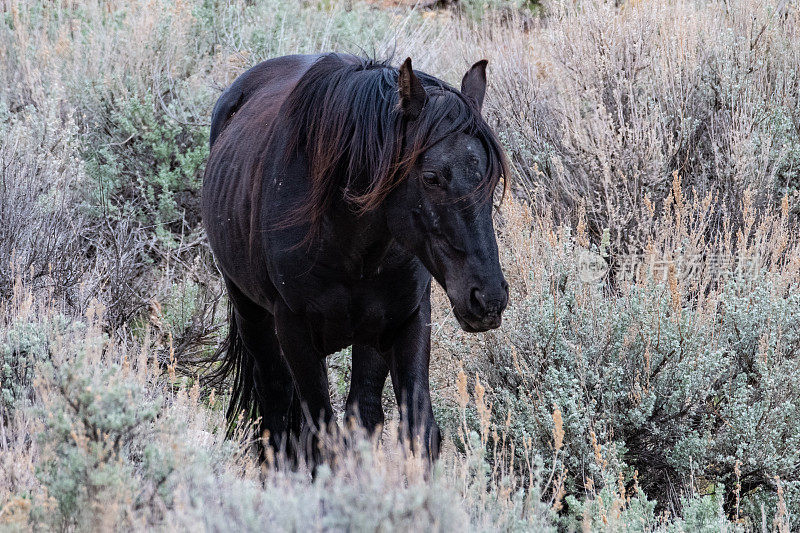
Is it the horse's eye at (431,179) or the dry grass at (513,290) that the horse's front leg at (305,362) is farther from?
the horse's eye at (431,179)

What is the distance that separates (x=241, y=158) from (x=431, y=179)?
57.5 inches

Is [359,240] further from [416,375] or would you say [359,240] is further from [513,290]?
[513,290]

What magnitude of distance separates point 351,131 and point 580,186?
118 inches

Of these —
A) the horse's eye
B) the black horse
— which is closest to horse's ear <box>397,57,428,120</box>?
the black horse

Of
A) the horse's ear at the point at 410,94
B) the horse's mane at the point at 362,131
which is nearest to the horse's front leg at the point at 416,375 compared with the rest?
the horse's mane at the point at 362,131

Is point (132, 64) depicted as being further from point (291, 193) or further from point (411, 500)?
point (411, 500)

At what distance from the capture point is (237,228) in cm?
406

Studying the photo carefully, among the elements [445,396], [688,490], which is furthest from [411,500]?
[445,396]

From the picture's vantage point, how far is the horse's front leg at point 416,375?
3.33 meters

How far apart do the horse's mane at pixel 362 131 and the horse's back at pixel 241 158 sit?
387 millimetres

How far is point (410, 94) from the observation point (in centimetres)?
309

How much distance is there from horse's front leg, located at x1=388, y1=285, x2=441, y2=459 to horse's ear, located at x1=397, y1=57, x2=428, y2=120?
2.63 feet

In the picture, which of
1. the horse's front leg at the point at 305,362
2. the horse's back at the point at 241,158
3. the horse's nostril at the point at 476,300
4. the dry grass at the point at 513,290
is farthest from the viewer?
the horse's back at the point at 241,158

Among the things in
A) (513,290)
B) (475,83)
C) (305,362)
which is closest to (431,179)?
(475,83)
